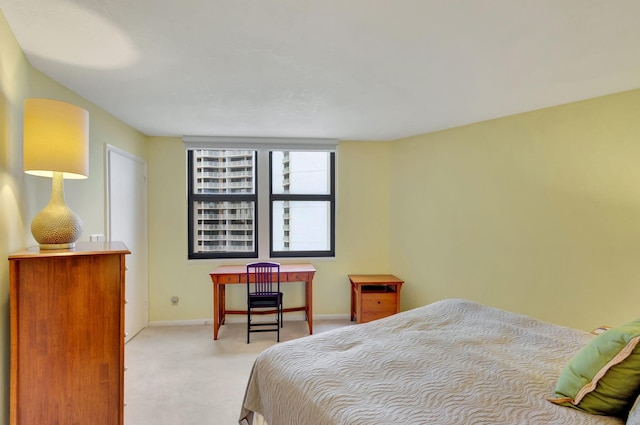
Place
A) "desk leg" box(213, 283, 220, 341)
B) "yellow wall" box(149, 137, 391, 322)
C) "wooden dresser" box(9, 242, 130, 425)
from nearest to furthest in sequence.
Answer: "wooden dresser" box(9, 242, 130, 425) → "desk leg" box(213, 283, 220, 341) → "yellow wall" box(149, 137, 391, 322)

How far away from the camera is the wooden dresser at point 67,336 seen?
4.66ft

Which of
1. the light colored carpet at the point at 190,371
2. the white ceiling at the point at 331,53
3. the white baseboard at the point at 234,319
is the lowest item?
the light colored carpet at the point at 190,371

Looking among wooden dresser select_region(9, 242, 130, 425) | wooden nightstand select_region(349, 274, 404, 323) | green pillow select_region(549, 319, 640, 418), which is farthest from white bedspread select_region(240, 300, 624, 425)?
wooden nightstand select_region(349, 274, 404, 323)

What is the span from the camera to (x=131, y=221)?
3195 mm

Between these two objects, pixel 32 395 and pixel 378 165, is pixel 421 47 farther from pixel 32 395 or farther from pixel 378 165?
pixel 32 395

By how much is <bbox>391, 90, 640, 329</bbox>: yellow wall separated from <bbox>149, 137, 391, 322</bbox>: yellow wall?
1.45 ft

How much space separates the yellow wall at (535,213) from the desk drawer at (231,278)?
82.3 inches

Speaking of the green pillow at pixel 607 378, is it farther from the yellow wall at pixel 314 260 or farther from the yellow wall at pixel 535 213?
the yellow wall at pixel 314 260

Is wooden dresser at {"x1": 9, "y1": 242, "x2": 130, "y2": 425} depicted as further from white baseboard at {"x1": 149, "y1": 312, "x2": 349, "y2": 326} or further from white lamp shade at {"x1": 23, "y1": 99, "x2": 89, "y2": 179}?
white baseboard at {"x1": 149, "y1": 312, "x2": 349, "y2": 326}

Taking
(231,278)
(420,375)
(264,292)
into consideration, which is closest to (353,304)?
(264,292)

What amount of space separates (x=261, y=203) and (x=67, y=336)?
254 centimetres

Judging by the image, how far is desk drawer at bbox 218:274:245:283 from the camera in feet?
10.8

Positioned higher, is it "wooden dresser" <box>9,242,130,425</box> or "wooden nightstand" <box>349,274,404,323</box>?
"wooden dresser" <box>9,242,130,425</box>

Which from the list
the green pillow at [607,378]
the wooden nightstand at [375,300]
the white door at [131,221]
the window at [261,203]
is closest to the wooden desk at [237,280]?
the window at [261,203]
